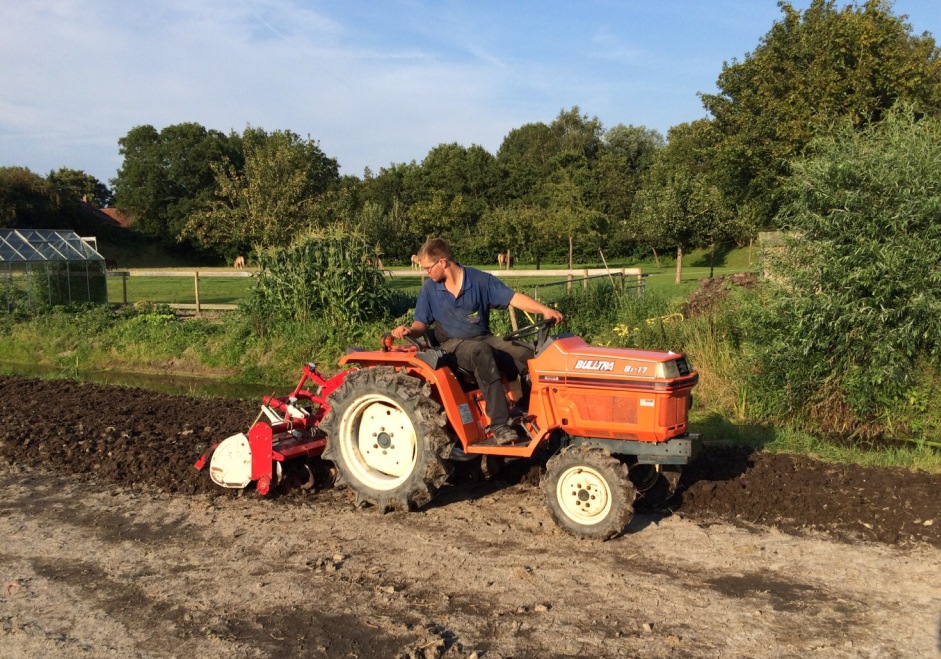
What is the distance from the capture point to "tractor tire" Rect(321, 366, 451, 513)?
18.5 ft

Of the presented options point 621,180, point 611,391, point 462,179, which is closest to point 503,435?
point 611,391

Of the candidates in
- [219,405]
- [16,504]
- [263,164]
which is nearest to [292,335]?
Result: [219,405]

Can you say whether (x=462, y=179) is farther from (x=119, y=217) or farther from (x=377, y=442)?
(x=377, y=442)

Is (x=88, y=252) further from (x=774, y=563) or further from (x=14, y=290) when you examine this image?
(x=774, y=563)

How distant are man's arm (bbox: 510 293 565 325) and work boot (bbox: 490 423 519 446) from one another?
81 centimetres

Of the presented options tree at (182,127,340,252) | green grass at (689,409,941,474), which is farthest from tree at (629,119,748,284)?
green grass at (689,409,941,474)

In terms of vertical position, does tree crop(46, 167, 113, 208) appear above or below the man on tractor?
above

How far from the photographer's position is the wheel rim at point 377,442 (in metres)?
6.00

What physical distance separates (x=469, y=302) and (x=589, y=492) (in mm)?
1670

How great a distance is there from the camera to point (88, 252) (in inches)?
870

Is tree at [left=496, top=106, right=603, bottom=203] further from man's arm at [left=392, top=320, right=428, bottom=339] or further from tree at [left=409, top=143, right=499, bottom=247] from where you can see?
man's arm at [left=392, top=320, right=428, bottom=339]

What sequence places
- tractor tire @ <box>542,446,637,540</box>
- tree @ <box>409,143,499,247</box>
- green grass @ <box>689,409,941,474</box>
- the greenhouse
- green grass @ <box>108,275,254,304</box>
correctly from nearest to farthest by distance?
tractor tire @ <box>542,446,637,540</box> → green grass @ <box>689,409,941,474</box> → the greenhouse → green grass @ <box>108,275,254,304</box> → tree @ <box>409,143,499,247</box>

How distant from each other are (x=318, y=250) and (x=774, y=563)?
10.5 meters

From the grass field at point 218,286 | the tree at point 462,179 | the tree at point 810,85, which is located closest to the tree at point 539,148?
the tree at point 462,179
